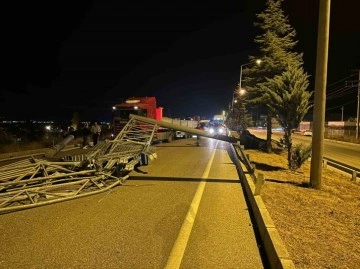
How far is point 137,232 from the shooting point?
6527 millimetres

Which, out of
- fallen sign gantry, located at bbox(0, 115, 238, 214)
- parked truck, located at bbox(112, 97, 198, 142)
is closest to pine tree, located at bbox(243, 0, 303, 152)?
parked truck, located at bbox(112, 97, 198, 142)

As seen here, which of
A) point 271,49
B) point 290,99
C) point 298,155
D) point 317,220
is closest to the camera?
point 317,220

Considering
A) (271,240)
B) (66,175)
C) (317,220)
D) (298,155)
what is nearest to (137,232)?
(271,240)

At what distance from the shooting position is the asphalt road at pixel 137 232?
17.3ft

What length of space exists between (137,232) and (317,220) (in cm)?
339

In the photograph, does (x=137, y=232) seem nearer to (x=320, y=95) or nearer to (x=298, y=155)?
(x=320, y=95)

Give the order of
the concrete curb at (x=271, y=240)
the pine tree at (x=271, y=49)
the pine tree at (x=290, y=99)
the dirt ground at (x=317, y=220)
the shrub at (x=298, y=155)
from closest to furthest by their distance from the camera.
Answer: the concrete curb at (x=271, y=240)
the dirt ground at (x=317, y=220)
the shrub at (x=298, y=155)
the pine tree at (x=290, y=99)
the pine tree at (x=271, y=49)

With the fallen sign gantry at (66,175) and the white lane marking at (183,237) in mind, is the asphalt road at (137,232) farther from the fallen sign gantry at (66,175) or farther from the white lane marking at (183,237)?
the fallen sign gantry at (66,175)

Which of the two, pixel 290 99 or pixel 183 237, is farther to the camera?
pixel 290 99

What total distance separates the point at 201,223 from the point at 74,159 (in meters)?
6.03

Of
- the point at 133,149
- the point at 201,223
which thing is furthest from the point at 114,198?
the point at 133,149

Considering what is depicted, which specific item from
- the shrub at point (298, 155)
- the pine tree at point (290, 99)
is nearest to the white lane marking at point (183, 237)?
the shrub at point (298, 155)

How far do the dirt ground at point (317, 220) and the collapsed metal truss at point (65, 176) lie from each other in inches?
180

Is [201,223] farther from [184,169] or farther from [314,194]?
[184,169]
